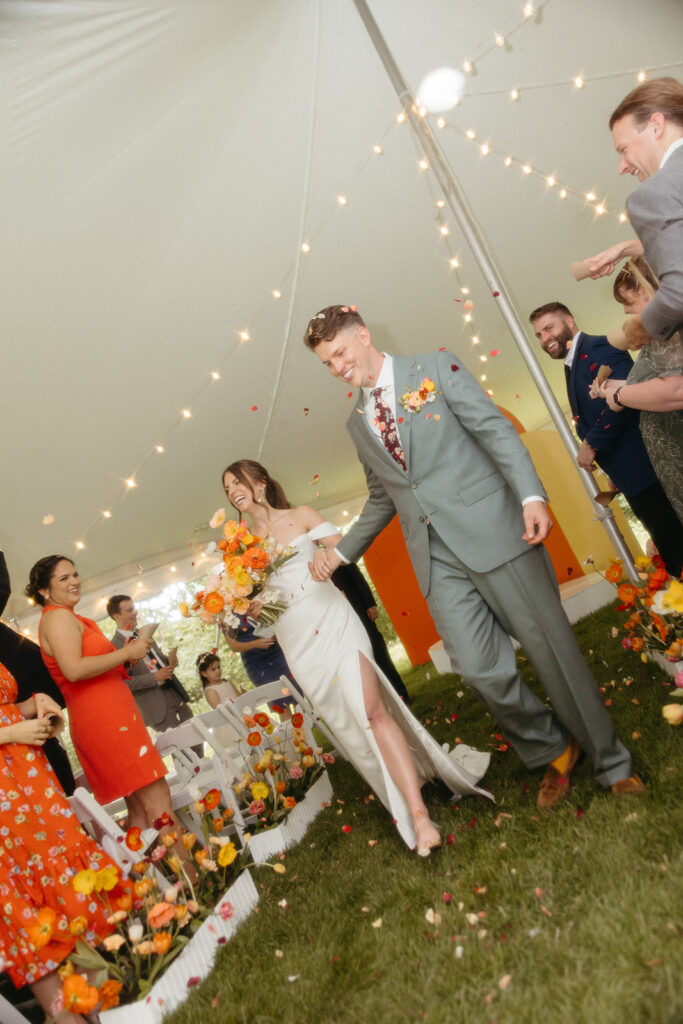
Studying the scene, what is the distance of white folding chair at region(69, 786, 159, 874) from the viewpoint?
2.54 meters

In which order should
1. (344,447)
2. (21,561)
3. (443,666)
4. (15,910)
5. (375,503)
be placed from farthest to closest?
1. (344,447)
2. (443,666)
3. (21,561)
4. (375,503)
5. (15,910)

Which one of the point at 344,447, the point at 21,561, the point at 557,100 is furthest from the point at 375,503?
the point at 344,447

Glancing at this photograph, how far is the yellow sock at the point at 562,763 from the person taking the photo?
2.46 m

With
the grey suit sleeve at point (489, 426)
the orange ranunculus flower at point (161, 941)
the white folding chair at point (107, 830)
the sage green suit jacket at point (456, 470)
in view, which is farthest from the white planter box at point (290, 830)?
the grey suit sleeve at point (489, 426)

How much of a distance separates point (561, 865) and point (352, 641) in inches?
48.0

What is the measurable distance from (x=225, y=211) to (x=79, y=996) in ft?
12.5

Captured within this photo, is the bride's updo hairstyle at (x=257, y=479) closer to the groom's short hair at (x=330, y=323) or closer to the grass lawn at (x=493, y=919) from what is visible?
the groom's short hair at (x=330, y=323)

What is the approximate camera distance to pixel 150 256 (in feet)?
13.1

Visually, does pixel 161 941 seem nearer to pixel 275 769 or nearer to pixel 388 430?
pixel 275 769

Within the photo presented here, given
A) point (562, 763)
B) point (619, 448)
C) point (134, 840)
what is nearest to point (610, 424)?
point (619, 448)

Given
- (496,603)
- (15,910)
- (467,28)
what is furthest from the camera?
(467,28)

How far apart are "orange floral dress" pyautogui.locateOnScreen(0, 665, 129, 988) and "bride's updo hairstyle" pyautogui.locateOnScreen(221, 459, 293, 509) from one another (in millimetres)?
1433

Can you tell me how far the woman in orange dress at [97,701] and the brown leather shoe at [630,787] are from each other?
6.98 ft

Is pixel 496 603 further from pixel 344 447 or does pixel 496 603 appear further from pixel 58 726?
pixel 344 447
